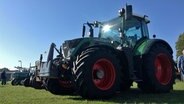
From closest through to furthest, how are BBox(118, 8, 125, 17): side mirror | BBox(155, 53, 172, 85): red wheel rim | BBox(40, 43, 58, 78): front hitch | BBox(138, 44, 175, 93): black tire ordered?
1. BBox(40, 43, 58, 78): front hitch
2. BBox(118, 8, 125, 17): side mirror
3. BBox(138, 44, 175, 93): black tire
4. BBox(155, 53, 172, 85): red wheel rim

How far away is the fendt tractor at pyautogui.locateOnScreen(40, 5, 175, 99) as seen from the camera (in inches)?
379

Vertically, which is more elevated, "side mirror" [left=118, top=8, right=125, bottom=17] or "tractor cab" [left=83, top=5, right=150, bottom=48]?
"side mirror" [left=118, top=8, right=125, bottom=17]

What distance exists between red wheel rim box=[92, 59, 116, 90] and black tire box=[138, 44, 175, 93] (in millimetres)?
1966

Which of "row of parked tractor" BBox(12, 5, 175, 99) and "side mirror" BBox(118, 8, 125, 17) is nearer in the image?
"row of parked tractor" BBox(12, 5, 175, 99)

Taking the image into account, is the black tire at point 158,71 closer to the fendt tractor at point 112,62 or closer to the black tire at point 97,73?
the fendt tractor at point 112,62

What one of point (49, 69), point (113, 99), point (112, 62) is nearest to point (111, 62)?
point (112, 62)

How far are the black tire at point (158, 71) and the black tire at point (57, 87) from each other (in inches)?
104

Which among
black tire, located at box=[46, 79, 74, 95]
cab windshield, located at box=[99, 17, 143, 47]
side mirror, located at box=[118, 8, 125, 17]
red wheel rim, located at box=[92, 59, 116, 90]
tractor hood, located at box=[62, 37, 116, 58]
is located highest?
side mirror, located at box=[118, 8, 125, 17]

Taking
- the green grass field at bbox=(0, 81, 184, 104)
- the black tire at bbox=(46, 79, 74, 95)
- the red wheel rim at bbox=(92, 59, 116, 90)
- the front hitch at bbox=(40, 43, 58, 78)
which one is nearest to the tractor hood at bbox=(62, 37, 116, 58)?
the front hitch at bbox=(40, 43, 58, 78)

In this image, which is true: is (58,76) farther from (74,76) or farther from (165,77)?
(165,77)

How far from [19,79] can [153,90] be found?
25.8 meters

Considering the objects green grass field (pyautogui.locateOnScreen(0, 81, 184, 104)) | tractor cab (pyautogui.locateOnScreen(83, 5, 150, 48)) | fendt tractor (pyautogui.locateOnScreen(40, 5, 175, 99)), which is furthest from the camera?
tractor cab (pyautogui.locateOnScreen(83, 5, 150, 48))

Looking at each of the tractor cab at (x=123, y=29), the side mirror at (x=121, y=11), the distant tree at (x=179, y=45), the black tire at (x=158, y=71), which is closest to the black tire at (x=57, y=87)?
the tractor cab at (x=123, y=29)

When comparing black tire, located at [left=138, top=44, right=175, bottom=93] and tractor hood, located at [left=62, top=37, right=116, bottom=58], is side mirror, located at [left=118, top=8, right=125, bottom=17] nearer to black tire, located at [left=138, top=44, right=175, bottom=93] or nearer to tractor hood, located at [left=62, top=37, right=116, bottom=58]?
tractor hood, located at [left=62, top=37, right=116, bottom=58]
